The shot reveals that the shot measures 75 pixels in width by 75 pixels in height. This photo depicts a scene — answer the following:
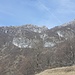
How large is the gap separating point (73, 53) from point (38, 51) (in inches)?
601

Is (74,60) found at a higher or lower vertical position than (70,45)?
lower

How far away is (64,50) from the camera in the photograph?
323 feet

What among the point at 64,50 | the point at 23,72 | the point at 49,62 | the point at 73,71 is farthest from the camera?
the point at 64,50

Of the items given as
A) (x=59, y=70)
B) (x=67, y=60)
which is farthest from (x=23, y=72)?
(x=59, y=70)

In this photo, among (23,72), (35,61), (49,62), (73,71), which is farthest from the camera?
(49,62)

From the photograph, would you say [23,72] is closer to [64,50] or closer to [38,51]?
[38,51]

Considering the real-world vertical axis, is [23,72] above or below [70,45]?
below

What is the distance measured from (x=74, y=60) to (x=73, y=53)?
5.73m

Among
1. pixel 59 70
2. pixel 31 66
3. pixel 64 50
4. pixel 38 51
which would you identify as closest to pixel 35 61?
pixel 31 66

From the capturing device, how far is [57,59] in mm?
96688

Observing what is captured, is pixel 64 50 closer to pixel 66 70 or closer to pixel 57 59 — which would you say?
pixel 57 59

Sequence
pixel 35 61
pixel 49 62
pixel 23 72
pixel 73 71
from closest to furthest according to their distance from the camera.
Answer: pixel 73 71, pixel 23 72, pixel 35 61, pixel 49 62

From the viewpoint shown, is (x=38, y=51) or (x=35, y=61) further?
(x=38, y=51)

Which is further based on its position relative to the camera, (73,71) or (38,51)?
(38,51)
